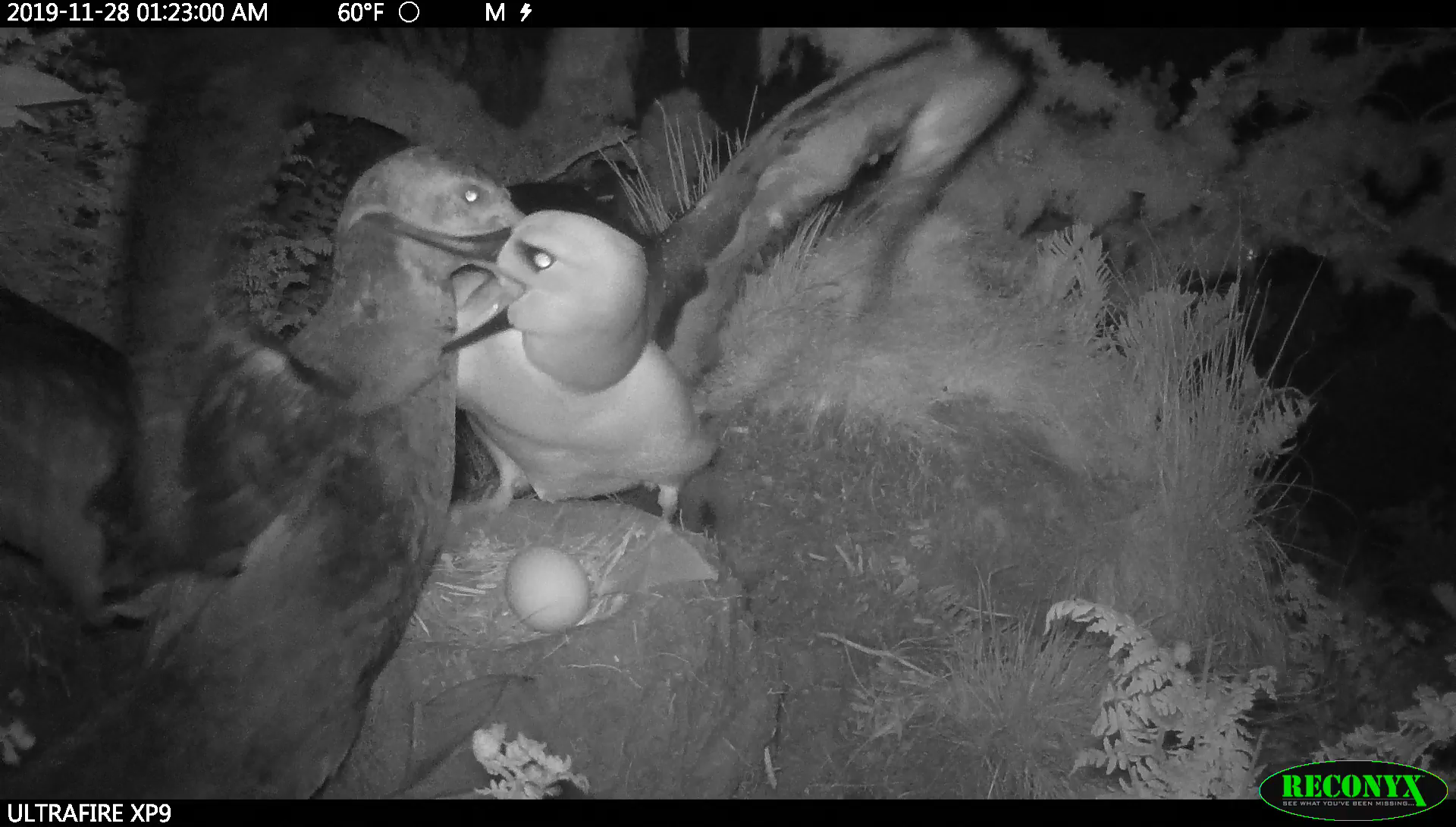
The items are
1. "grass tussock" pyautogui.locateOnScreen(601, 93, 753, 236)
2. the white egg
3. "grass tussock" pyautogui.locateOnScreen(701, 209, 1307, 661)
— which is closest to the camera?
the white egg

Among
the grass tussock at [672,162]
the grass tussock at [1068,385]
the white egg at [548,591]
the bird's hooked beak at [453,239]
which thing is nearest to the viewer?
the bird's hooked beak at [453,239]

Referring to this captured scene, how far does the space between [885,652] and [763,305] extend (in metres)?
0.62

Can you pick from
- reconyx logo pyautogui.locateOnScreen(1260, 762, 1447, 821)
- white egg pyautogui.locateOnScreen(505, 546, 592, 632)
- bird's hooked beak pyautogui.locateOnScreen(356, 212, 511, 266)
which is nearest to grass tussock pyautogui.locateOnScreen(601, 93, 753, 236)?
bird's hooked beak pyautogui.locateOnScreen(356, 212, 511, 266)

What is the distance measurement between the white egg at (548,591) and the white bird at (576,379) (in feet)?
0.57

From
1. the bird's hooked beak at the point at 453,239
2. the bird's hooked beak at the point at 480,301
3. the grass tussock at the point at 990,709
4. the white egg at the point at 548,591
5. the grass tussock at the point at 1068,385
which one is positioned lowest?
the grass tussock at the point at 990,709

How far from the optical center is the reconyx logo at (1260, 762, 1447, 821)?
1.22 metres

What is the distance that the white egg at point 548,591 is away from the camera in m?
1.28

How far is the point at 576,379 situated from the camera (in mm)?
1291

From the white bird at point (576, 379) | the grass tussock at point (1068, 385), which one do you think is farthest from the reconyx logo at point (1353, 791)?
the white bird at point (576, 379)

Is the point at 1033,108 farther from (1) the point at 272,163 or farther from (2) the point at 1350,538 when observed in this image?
(1) the point at 272,163

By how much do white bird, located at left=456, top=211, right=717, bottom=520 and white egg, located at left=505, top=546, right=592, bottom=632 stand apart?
6.8 inches

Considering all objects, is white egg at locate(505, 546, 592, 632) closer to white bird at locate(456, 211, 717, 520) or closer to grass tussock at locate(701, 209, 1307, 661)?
white bird at locate(456, 211, 717, 520)

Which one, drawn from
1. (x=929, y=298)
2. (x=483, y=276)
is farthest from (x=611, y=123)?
(x=929, y=298)

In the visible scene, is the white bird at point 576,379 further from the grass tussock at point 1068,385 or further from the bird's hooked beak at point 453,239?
the grass tussock at point 1068,385
